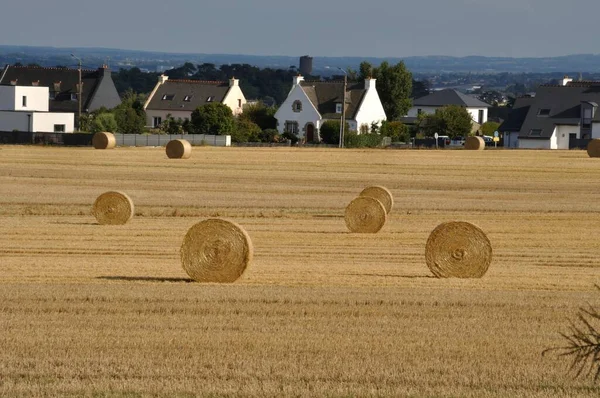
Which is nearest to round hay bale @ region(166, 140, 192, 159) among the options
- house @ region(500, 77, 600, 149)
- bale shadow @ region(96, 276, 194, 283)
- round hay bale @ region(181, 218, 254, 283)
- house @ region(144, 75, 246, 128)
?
bale shadow @ region(96, 276, 194, 283)

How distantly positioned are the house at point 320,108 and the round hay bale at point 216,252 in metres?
81.8

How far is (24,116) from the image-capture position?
91750mm

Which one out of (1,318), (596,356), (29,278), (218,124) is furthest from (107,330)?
(218,124)

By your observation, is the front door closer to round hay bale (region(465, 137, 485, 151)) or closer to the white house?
the white house

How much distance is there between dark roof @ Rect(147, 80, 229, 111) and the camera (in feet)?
374

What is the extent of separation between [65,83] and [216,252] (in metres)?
93.8

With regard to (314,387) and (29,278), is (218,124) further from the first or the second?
(314,387)

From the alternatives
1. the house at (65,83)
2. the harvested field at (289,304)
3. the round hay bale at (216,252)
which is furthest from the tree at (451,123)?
the round hay bale at (216,252)

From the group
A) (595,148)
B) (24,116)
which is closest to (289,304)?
(595,148)

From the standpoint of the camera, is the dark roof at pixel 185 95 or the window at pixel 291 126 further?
the dark roof at pixel 185 95

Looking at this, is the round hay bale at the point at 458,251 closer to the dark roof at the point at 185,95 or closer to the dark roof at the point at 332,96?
the dark roof at the point at 332,96

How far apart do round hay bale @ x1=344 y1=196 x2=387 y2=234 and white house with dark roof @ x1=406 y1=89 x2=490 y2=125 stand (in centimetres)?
11842

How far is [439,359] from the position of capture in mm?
14227

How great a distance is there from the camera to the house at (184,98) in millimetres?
113750
